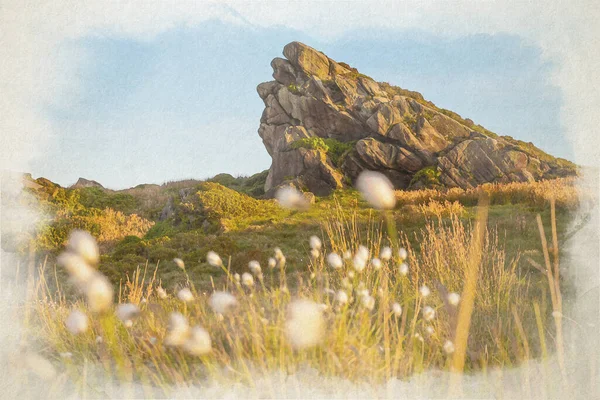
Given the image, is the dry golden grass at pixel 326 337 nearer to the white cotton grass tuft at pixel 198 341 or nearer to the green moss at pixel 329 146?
the white cotton grass tuft at pixel 198 341

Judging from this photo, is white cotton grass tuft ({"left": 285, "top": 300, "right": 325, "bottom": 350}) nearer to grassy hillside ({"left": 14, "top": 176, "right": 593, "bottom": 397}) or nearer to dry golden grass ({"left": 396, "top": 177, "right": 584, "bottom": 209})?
grassy hillside ({"left": 14, "top": 176, "right": 593, "bottom": 397})

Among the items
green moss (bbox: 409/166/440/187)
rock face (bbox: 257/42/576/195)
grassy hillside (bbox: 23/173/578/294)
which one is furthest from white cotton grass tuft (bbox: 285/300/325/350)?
green moss (bbox: 409/166/440/187)

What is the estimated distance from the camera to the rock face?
1881 cm

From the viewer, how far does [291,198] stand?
16422 millimetres

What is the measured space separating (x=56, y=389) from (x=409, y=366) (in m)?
2.46

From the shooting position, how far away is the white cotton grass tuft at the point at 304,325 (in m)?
2.90

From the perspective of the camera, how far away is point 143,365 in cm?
358

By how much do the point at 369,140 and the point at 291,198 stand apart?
5277 mm

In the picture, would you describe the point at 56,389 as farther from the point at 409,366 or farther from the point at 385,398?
the point at 409,366

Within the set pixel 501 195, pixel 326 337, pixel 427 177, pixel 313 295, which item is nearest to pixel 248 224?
pixel 501 195

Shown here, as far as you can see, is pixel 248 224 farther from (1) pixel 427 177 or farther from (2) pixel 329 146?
(2) pixel 329 146

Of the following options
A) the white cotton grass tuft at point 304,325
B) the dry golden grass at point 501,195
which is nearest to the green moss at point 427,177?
the dry golden grass at point 501,195

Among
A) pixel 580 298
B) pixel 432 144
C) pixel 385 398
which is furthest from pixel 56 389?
pixel 432 144

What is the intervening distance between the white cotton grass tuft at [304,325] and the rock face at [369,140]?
618 inches
